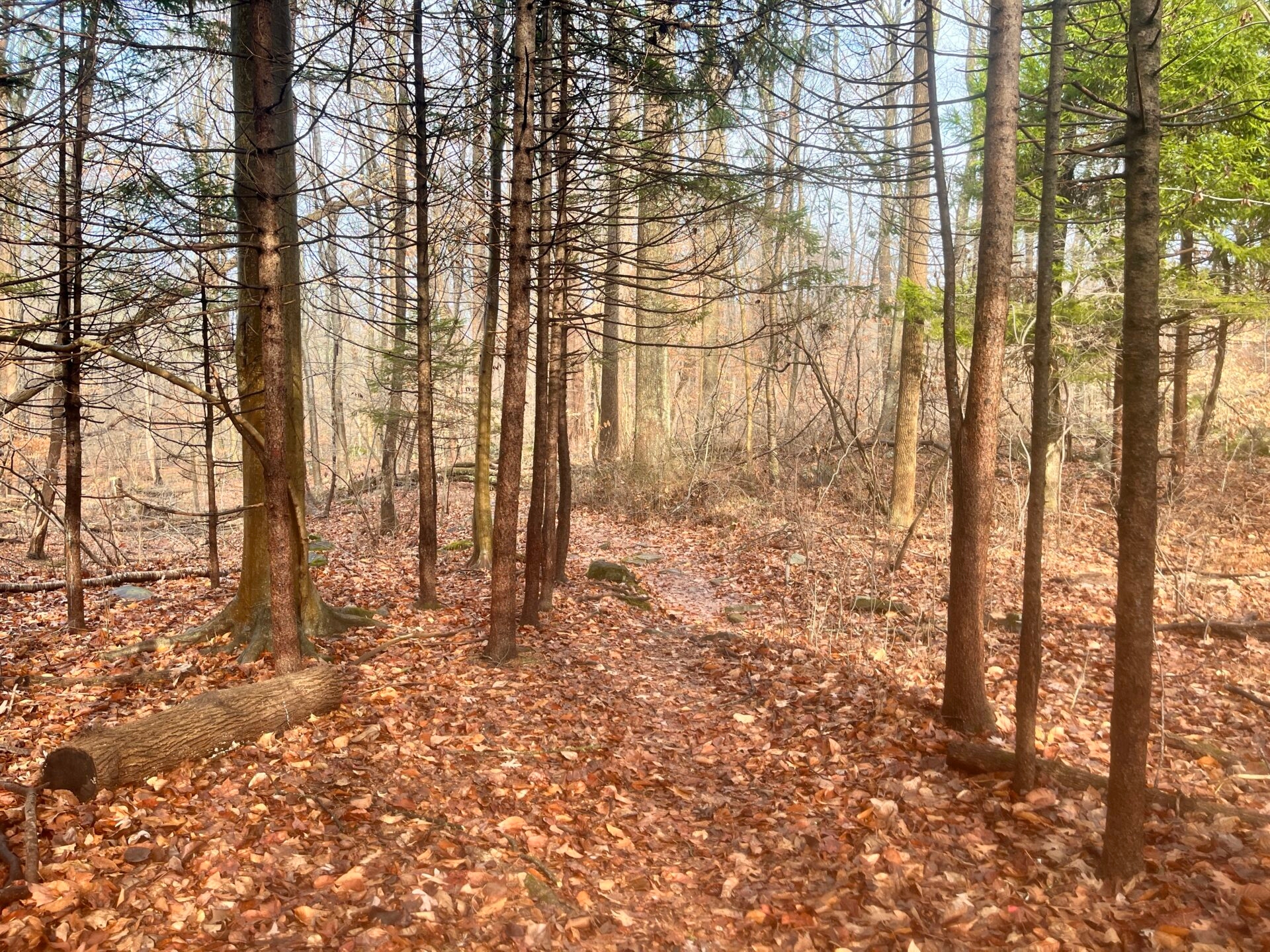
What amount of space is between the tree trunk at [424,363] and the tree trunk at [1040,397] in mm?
6219

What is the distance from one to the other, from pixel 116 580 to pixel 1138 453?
39.1 ft

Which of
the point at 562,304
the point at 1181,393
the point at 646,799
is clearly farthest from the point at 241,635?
the point at 1181,393

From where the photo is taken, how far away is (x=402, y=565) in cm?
1165

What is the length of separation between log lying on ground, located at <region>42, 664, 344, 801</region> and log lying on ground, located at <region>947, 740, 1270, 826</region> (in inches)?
194

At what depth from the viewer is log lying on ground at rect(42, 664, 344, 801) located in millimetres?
4449

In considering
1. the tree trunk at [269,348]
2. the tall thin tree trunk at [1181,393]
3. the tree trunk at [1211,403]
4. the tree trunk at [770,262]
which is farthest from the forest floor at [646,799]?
the tree trunk at [1211,403]

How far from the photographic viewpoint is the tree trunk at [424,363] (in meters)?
8.33

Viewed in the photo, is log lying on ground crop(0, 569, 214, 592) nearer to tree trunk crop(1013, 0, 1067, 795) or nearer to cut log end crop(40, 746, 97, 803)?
cut log end crop(40, 746, 97, 803)

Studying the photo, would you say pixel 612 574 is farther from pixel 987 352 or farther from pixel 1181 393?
pixel 1181 393

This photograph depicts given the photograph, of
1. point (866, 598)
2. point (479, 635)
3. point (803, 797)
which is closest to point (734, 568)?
point (866, 598)

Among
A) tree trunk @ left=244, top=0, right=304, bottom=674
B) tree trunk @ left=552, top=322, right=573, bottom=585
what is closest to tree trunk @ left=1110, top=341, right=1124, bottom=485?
tree trunk @ left=552, top=322, right=573, bottom=585

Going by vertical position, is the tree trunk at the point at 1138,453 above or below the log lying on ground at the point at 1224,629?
above

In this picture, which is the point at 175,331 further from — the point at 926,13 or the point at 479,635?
the point at 926,13

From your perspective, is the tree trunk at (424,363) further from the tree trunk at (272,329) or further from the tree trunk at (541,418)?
the tree trunk at (272,329)
